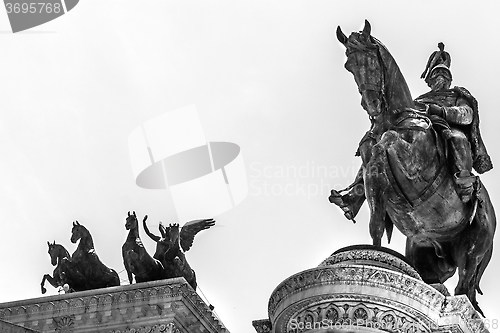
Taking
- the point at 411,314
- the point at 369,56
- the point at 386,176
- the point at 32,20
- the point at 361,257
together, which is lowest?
the point at 411,314

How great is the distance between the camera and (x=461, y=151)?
13.3 m

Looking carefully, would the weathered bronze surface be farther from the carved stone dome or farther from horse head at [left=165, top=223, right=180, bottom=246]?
the carved stone dome

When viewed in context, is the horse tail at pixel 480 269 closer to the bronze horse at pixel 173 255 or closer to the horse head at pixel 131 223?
the bronze horse at pixel 173 255

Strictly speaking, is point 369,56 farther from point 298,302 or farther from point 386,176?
point 298,302

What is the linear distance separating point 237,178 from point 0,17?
505 centimetres

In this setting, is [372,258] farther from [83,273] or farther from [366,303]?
[83,273]


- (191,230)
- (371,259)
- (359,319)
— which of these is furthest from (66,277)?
(359,319)

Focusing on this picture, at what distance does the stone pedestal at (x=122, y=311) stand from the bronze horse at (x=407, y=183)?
7.06 ft

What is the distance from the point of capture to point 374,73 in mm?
13047

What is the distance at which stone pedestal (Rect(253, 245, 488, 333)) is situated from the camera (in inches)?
443

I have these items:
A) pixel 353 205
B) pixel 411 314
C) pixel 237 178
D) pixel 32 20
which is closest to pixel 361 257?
pixel 411 314

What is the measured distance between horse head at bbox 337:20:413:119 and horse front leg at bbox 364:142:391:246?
0.54m

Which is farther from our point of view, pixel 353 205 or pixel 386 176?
pixel 353 205

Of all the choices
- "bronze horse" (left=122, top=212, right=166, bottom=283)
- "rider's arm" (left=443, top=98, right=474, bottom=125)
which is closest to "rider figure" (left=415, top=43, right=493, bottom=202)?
"rider's arm" (left=443, top=98, right=474, bottom=125)
